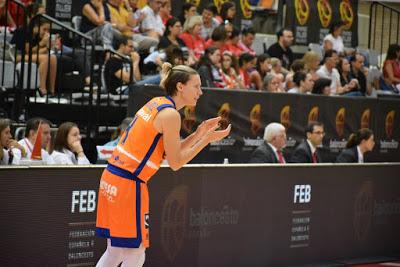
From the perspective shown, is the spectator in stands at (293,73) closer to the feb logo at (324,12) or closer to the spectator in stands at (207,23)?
the spectator in stands at (207,23)

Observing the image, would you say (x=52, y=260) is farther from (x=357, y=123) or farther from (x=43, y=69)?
(x=357, y=123)

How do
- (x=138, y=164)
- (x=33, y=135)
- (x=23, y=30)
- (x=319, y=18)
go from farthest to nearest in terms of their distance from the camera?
1. (x=319, y=18)
2. (x=23, y=30)
3. (x=33, y=135)
4. (x=138, y=164)

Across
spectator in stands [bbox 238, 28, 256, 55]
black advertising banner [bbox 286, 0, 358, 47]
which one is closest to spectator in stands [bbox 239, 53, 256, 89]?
spectator in stands [bbox 238, 28, 256, 55]

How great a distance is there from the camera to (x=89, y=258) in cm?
789

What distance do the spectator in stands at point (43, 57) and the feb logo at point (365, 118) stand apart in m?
5.03

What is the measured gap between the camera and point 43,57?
11312 mm

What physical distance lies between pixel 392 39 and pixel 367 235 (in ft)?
38.2

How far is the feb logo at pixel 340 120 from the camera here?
13.4 metres

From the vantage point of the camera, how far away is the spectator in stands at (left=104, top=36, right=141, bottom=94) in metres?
11.9

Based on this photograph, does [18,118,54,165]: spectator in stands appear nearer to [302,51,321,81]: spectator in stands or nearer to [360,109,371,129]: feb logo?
[360,109,371,129]: feb logo

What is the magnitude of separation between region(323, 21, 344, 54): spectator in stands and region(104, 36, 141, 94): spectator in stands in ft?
17.8

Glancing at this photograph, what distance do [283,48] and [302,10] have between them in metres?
2.14

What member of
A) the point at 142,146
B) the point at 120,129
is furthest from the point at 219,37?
the point at 142,146

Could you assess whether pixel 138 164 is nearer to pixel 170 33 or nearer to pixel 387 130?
pixel 170 33
